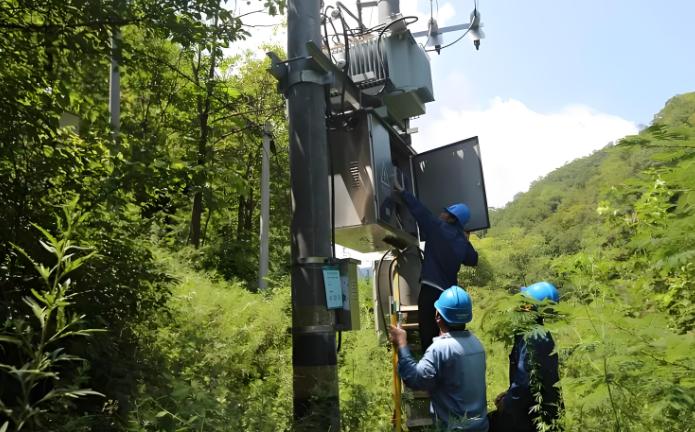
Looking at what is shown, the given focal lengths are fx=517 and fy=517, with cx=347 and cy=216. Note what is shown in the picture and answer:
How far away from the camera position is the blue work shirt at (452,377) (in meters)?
3.47

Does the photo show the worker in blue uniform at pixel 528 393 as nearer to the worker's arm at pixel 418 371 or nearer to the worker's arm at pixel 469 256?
the worker's arm at pixel 418 371

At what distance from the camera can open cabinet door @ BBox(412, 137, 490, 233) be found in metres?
6.04

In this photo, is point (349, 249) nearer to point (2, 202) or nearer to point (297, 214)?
point (297, 214)

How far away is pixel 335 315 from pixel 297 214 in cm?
77

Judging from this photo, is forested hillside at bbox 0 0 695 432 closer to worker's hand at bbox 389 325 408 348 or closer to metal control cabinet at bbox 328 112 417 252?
worker's hand at bbox 389 325 408 348

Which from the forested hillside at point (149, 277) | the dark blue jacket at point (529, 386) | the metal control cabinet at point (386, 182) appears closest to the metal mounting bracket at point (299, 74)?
the metal control cabinet at point (386, 182)

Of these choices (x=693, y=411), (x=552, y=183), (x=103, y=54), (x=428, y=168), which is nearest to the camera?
(x=693, y=411)

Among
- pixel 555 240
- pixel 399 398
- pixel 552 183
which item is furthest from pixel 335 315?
pixel 552 183

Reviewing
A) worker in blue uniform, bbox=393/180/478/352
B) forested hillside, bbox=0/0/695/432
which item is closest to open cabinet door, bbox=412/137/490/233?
worker in blue uniform, bbox=393/180/478/352

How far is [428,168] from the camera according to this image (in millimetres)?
6270

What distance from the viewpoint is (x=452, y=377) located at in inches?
137

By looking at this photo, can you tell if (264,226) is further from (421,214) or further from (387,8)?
(421,214)

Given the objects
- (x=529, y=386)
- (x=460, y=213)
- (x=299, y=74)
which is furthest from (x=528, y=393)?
(x=299, y=74)

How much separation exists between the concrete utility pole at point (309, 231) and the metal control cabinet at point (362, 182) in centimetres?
95
